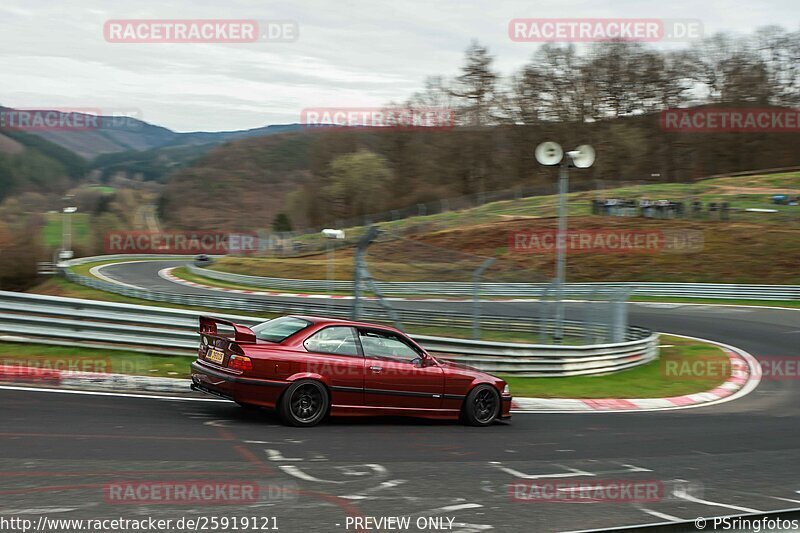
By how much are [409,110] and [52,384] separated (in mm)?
71920

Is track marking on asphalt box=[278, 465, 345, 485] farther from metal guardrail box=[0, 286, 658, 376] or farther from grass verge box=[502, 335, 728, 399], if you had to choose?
grass verge box=[502, 335, 728, 399]

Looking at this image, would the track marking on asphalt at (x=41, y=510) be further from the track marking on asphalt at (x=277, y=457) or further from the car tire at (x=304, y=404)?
the car tire at (x=304, y=404)

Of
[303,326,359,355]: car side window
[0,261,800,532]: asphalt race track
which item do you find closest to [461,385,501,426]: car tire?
[0,261,800,532]: asphalt race track

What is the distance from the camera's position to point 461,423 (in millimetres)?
10352

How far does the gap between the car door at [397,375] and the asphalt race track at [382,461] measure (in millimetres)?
342

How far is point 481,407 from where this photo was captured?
1037cm

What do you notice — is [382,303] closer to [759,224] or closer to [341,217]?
[759,224]

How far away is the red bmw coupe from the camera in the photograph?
29.0ft

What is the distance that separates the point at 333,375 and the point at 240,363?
3.53 feet

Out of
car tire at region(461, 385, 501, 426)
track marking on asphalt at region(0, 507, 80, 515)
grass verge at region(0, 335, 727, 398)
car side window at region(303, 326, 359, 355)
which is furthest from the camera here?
grass verge at region(0, 335, 727, 398)

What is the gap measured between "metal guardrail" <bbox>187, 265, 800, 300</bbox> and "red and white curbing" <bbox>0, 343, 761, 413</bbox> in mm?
2788

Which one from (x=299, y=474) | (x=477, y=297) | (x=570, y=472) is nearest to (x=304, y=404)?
(x=299, y=474)

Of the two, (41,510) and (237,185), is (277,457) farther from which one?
(237,185)

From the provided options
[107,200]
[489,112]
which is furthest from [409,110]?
[107,200]
